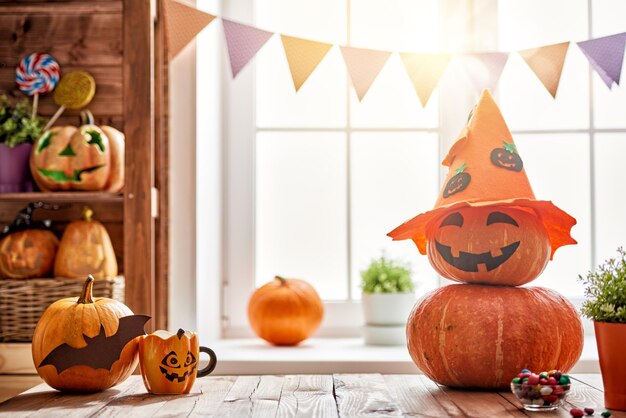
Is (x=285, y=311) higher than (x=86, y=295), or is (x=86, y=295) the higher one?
(x=86, y=295)

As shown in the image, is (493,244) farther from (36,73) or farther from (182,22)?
(36,73)

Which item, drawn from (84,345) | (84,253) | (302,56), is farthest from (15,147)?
(84,345)

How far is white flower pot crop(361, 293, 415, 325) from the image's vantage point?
2229 mm

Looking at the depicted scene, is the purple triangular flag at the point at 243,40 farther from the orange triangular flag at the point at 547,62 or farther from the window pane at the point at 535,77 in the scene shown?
the window pane at the point at 535,77

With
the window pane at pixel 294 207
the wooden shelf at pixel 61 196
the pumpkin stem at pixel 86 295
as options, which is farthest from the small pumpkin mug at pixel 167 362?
the window pane at pixel 294 207

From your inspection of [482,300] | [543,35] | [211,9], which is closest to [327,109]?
[211,9]

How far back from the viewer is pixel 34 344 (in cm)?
137

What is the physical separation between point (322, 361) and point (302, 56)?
2.54 ft

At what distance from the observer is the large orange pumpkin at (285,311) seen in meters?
2.22

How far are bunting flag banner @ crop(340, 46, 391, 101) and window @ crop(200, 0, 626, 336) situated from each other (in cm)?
34

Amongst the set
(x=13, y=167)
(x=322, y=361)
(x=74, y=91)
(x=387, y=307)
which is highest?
(x=74, y=91)

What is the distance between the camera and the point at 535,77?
8.14ft

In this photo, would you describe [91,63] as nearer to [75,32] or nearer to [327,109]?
[75,32]

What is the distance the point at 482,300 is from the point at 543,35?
1341mm
